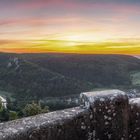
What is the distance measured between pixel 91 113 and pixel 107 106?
300 millimetres

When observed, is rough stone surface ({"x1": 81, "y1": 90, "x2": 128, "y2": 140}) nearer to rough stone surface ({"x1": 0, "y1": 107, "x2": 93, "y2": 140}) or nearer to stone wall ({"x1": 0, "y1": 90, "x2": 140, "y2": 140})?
stone wall ({"x1": 0, "y1": 90, "x2": 140, "y2": 140})

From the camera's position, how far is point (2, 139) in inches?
236

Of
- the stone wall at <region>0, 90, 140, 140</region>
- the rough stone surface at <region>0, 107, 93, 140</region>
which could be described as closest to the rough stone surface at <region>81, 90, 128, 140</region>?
the stone wall at <region>0, 90, 140, 140</region>

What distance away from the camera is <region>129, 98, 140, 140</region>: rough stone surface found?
7258 mm

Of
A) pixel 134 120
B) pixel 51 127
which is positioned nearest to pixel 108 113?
pixel 134 120

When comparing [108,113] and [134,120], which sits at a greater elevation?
[108,113]

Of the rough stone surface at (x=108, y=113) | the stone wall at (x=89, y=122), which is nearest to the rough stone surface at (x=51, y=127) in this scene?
the stone wall at (x=89, y=122)

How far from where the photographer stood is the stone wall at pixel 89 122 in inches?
252

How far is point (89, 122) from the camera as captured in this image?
682cm

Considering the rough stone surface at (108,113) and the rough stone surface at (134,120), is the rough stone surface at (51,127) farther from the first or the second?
the rough stone surface at (134,120)

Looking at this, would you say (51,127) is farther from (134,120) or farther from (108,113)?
(134,120)

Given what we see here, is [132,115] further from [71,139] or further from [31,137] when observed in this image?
[31,137]

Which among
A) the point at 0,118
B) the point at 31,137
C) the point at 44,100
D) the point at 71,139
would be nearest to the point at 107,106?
the point at 71,139

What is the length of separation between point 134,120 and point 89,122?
936 mm
